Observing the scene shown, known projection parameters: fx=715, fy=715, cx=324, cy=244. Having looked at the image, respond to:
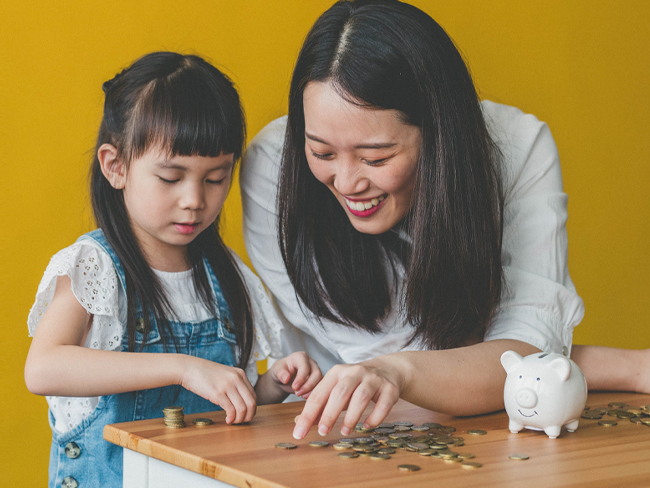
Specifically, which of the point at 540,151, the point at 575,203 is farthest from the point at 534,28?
the point at 540,151

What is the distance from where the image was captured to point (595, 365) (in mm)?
1250

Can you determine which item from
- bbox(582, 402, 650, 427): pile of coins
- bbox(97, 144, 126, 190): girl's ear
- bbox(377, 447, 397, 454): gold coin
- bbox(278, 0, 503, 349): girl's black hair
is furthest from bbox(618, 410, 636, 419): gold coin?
bbox(97, 144, 126, 190): girl's ear

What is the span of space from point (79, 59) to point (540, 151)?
47.0 inches

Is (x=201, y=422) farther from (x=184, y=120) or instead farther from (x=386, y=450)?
(x=184, y=120)

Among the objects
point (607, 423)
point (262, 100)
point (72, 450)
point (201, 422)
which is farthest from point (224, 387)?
point (262, 100)

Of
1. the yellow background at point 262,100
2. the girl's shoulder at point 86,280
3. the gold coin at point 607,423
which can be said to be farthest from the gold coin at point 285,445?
the yellow background at point 262,100

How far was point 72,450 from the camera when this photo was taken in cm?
121

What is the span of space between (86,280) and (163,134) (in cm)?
29

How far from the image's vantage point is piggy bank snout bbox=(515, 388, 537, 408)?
0.83 meters

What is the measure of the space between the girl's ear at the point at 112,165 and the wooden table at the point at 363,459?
1.81ft

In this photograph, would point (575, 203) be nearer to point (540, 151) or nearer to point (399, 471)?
point (540, 151)

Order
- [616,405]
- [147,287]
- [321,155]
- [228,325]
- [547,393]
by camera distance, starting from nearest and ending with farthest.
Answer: [547,393]
[616,405]
[321,155]
[147,287]
[228,325]

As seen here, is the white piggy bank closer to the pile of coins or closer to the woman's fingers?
the pile of coins

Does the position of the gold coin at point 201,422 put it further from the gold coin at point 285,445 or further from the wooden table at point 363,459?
the gold coin at point 285,445
